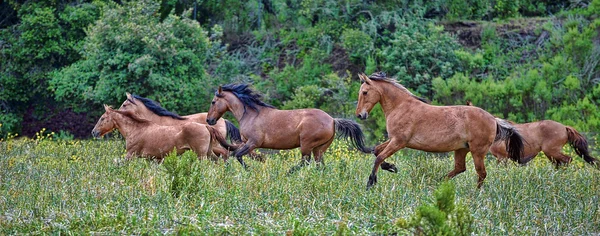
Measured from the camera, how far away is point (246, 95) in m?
14.8

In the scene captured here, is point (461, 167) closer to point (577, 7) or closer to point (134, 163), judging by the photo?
point (134, 163)

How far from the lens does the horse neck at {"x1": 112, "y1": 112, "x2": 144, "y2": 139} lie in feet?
48.7

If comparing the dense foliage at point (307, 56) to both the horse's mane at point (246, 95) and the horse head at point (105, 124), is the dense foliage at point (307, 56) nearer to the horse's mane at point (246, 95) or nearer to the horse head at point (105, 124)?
the horse head at point (105, 124)

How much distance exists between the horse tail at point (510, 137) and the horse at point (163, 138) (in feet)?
15.2

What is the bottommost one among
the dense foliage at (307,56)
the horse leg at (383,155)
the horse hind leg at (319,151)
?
the dense foliage at (307,56)

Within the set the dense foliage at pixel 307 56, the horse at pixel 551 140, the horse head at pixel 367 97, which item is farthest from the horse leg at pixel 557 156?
the dense foliage at pixel 307 56

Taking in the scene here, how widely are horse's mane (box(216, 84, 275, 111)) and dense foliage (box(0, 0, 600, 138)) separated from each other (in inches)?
390

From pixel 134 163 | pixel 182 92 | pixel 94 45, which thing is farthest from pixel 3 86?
pixel 134 163

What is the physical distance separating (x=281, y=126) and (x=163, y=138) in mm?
1926

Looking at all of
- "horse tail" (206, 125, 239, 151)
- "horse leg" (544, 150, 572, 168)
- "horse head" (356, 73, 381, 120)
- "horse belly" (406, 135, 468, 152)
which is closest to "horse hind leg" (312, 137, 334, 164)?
"horse tail" (206, 125, 239, 151)

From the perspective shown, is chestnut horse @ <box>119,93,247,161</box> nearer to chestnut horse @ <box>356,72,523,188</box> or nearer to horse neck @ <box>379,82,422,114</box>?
horse neck @ <box>379,82,422,114</box>

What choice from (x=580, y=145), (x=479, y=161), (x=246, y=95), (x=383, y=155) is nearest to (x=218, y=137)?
(x=246, y=95)

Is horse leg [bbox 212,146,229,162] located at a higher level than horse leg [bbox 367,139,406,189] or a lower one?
lower

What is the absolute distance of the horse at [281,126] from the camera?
14.0m
